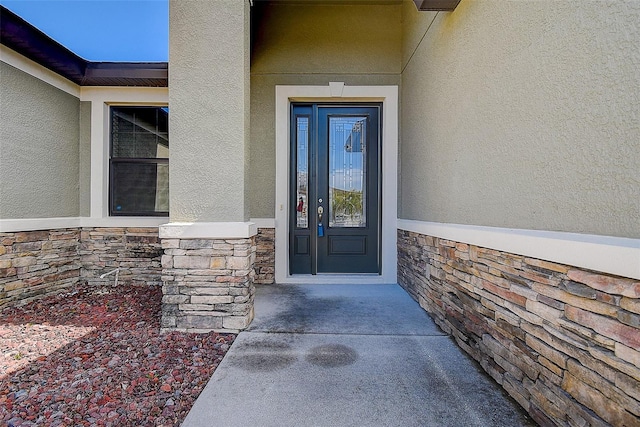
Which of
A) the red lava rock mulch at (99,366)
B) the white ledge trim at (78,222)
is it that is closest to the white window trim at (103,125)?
the white ledge trim at (78,222)

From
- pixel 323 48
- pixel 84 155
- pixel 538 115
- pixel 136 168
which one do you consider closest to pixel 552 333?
pixel 538 115

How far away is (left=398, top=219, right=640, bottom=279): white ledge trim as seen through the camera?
46.1 inches

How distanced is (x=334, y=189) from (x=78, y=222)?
143 inches

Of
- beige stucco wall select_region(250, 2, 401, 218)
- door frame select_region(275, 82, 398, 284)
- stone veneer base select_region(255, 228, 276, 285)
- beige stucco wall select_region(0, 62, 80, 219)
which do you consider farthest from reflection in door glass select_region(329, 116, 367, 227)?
beige stucco wall select_region(0, 62, 80, 219)

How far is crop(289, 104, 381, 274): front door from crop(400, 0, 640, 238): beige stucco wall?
1.41 metres

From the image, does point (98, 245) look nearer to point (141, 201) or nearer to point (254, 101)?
point (141, 201)

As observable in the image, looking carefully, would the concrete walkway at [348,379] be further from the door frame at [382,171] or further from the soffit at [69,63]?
the soffit at [69,63]

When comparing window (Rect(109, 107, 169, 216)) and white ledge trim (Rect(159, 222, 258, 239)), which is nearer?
white ledge trim (Rect(159, 222, 258, 239))

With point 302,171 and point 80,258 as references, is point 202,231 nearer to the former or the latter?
point 302,171

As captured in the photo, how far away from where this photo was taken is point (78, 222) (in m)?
4.19

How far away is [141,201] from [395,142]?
3.78 metres

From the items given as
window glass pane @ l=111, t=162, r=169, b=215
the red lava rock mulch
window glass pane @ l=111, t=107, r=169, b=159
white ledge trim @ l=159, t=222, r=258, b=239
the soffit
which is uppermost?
the soffit

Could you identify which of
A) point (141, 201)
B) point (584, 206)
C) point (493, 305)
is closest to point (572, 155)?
point (584, 206)

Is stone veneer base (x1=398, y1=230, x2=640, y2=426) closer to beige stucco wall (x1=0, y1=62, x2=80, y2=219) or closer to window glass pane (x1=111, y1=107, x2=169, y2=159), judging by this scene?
window glass pane (x1=111, y1=107, x2=169, y2=159)
